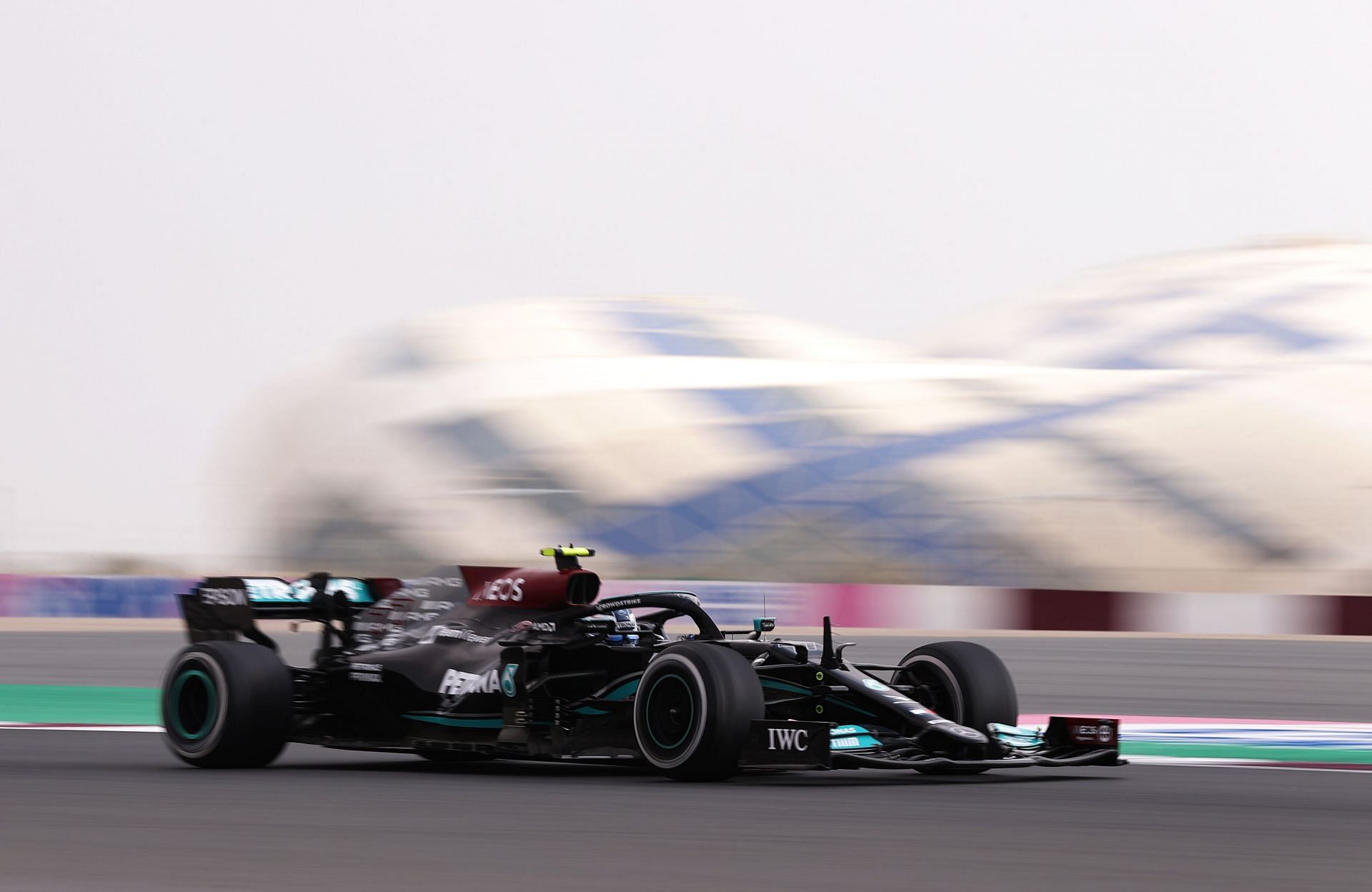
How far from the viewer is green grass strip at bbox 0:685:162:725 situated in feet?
45.2

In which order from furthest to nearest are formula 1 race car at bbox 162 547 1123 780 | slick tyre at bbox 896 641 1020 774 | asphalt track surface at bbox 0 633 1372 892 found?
slick tyre at bbox 896 641 1020 774
formula 1 race car at bbox 162 547 1123 780
asphalt track surface at bbox 0 633 1372 892

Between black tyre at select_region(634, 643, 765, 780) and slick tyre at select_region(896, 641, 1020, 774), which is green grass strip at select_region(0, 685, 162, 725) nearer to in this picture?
black tyre at select_region(634, 643, 765, 780)

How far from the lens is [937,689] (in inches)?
377

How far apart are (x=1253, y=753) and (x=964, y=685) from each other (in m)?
3.03

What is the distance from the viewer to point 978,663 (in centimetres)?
948

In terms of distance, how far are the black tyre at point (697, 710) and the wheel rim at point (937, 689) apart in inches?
45.6

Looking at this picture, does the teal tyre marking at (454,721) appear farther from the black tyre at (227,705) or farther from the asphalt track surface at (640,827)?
the black tyre at (227,705)

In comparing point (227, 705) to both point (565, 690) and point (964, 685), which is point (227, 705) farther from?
point (964, 685)

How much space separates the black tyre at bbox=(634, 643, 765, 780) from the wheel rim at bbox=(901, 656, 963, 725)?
3.80 ft

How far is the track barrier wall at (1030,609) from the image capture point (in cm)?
2586

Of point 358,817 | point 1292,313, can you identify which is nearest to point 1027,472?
point 1292,313

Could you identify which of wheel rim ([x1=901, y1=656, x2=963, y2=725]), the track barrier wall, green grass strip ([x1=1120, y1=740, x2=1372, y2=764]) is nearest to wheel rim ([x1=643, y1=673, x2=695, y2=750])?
wheel rim ([x1=901, y1=656, x2=963, y2=725])

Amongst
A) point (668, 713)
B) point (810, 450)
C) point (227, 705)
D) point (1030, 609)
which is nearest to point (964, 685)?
point (668, 713)

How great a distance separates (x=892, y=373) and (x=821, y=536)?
47.0 feet
